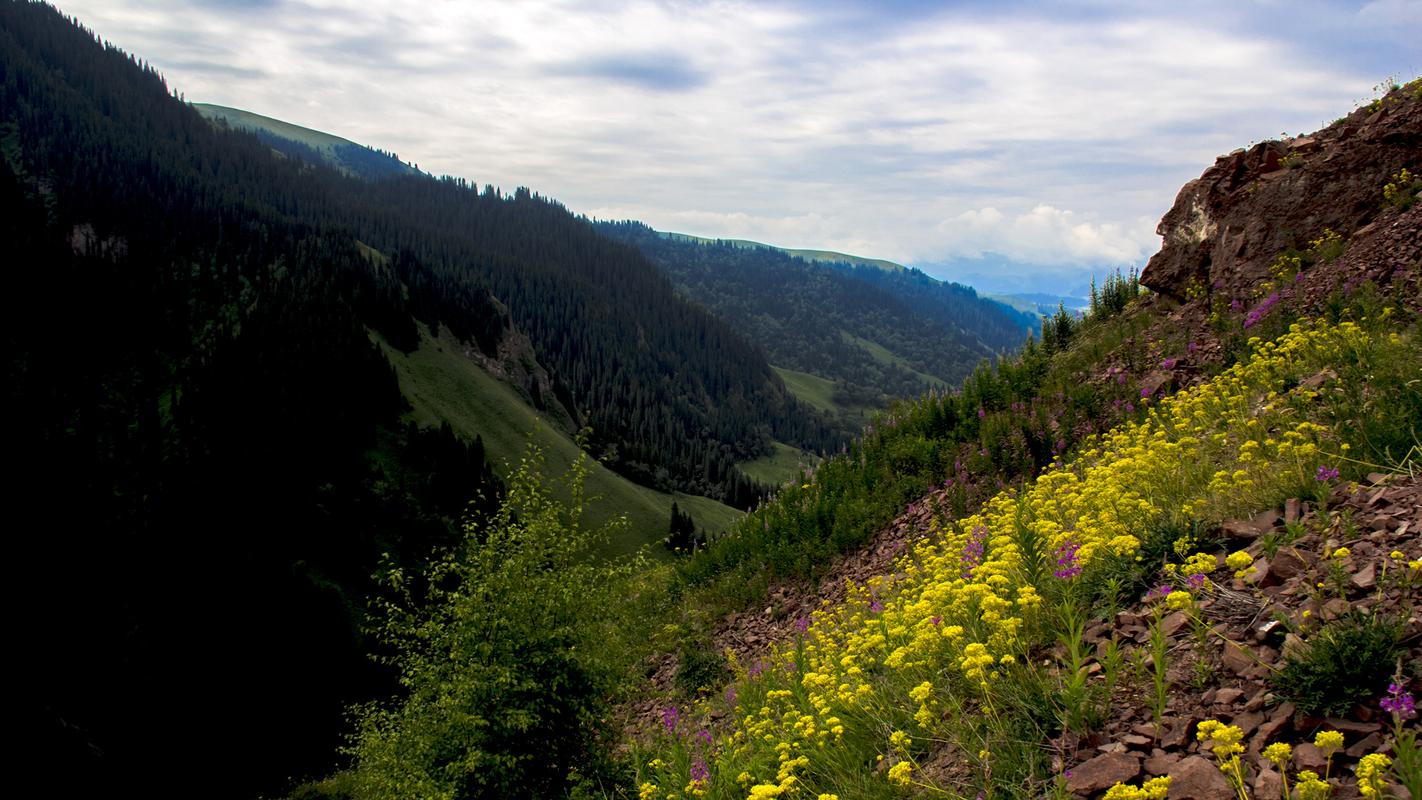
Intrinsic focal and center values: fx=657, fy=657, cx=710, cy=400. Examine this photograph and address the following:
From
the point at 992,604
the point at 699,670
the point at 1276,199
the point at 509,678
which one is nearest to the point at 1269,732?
the point at 992,604

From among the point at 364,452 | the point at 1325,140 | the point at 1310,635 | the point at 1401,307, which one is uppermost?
the point at 1325,140

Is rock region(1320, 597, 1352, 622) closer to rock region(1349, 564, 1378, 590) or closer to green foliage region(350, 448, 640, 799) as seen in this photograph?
rock region(1349, 564, 1378, 590)

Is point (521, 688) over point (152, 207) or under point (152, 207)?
under

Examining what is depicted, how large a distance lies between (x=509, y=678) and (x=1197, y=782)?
380 inches

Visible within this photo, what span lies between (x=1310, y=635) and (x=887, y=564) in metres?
9.19

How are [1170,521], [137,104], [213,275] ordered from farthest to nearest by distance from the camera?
1. [137,104]
2. [213,275]
3. [1170,521]

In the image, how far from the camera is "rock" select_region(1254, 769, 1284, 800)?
316 centimetres

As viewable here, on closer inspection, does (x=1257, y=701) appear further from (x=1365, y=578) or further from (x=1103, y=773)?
(x=1365, y=578)

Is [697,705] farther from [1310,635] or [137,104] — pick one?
[137,104]

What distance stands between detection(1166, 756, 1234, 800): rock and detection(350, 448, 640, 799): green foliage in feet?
29.3

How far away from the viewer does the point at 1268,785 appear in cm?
322

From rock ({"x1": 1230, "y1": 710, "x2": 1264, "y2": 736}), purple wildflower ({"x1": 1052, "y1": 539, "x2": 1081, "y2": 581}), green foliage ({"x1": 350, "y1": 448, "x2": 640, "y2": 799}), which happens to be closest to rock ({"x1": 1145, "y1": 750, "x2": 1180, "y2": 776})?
rock ({"x1": 1230, "y1": 710, "x2": 1264, "y2": 736})

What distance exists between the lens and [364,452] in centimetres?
7888

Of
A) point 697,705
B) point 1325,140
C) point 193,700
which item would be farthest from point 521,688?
point 193,700
